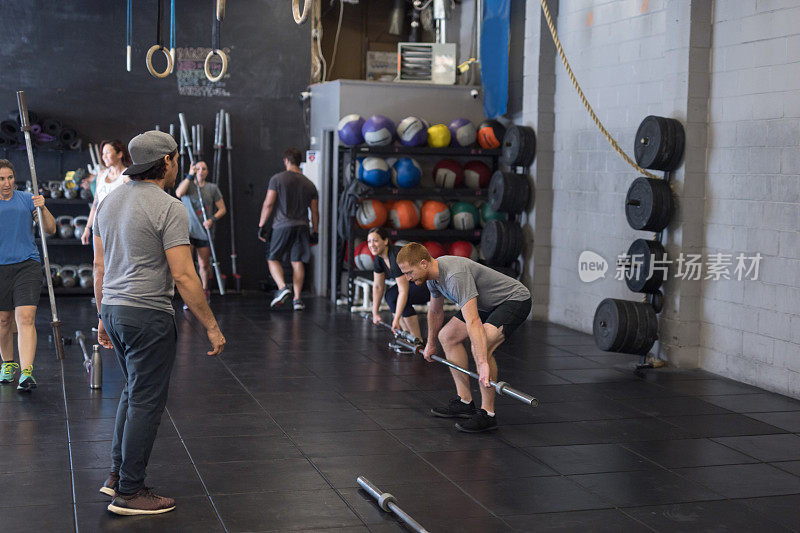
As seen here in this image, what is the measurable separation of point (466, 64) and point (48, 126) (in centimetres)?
449

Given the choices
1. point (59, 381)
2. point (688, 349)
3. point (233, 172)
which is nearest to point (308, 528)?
point (59, 381)

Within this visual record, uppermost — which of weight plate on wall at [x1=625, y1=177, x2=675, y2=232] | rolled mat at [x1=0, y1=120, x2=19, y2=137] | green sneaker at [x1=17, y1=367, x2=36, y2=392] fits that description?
rolled mat at [x1=0, y1=120, x2=19, y2=137]

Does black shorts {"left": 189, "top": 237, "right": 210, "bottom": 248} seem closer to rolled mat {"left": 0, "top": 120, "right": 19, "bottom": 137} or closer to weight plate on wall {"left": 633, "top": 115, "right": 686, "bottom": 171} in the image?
rolled mat {"left": 0, "top": 120, "right": 19, "bottom": 137}

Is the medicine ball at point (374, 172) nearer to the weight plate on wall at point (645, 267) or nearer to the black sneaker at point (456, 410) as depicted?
the weight plate on wall at point (645, 267)

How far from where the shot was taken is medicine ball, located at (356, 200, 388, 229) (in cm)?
887

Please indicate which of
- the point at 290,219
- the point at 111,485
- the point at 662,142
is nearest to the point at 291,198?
the point at 290,219

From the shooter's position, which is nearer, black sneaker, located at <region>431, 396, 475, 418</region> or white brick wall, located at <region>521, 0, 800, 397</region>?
black sneaker, located at <region>431, 396, 475, 418</region>

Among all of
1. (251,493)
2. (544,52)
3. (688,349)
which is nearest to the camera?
(251,493)

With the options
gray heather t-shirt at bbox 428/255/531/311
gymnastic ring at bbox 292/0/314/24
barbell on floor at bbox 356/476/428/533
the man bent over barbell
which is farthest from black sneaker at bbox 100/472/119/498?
gymnastic ring at bbox 292/0/314/24

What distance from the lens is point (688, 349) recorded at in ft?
21.5

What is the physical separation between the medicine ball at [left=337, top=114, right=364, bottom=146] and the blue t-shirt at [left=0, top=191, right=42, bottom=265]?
4.06 meters

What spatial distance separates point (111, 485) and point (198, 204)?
5695mm

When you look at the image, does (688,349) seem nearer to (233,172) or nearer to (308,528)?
(308,528)

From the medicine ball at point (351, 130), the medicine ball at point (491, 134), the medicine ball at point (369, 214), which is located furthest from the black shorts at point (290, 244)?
the medicine ball at point (491, 134)
